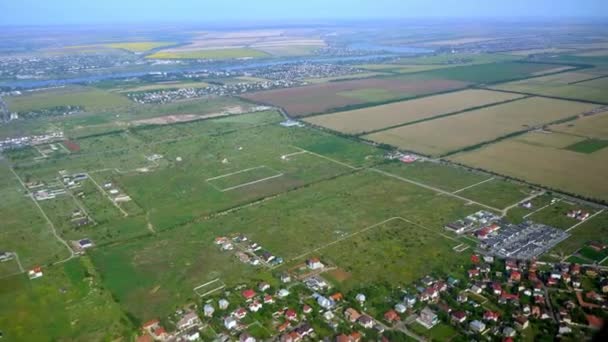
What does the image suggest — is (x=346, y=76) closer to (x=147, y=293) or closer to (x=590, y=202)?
(x=590, y=202)

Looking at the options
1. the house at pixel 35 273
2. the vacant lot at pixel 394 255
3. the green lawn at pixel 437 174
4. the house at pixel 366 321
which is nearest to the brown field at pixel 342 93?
the green lawn at pixel 437 174

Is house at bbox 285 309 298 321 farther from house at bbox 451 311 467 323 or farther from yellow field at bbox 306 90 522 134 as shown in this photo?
yellow field at bbox 306 90 522 134

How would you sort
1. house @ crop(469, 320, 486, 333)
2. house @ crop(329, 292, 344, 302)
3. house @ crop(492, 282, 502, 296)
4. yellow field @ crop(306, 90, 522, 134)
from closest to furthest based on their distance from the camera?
house @ crop(469, 320, 486, 333) < house @ crop(329, 292, 344, 302) < house @ crop(492, 282, 502, 296) < yellow field @ crop(306, 90, 522, 134)

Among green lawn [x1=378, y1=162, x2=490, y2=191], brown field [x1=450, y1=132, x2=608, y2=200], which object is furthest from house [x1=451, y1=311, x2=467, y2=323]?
brown field [x1=450, y1=132, x2=608, y2=200]

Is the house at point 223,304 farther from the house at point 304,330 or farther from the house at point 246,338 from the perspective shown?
the house at point 304,330

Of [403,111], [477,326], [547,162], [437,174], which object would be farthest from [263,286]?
[403,111]

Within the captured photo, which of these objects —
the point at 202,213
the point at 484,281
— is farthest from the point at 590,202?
the point at 202,213
